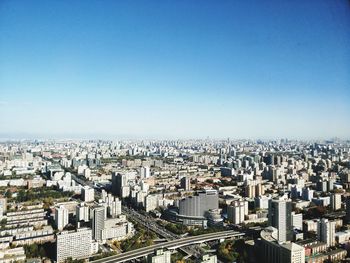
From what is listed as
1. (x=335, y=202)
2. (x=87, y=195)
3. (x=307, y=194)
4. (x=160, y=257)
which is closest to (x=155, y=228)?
(x=160, y=257)

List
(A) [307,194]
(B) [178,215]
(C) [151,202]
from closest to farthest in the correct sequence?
(B) [178,215] → (C) [151,202] → (A) [307,194]

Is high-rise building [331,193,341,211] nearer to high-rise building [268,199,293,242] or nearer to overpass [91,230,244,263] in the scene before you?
high-rise building [268,199,293,242]

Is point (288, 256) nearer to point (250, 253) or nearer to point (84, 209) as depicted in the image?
point (250, 253)

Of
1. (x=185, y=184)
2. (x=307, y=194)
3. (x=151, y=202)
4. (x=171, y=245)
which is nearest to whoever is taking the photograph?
(x=171, y=245)

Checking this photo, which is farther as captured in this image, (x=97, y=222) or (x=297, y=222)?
(x=297, y=222)

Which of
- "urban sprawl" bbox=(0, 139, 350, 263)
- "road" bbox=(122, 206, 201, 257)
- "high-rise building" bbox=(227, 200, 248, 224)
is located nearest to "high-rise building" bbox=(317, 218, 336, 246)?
"urban sprawl" bbox=(0, 139, 350, 263)

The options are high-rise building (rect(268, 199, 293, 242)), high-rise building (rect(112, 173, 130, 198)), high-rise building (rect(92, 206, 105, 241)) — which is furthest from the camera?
high-rise building (rect(112, 173, 130, 198))

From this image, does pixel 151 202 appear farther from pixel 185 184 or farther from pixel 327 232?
pixel 327 232

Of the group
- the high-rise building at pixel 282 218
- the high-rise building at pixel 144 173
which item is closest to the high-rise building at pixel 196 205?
the high-rise building at pixel 282 218
